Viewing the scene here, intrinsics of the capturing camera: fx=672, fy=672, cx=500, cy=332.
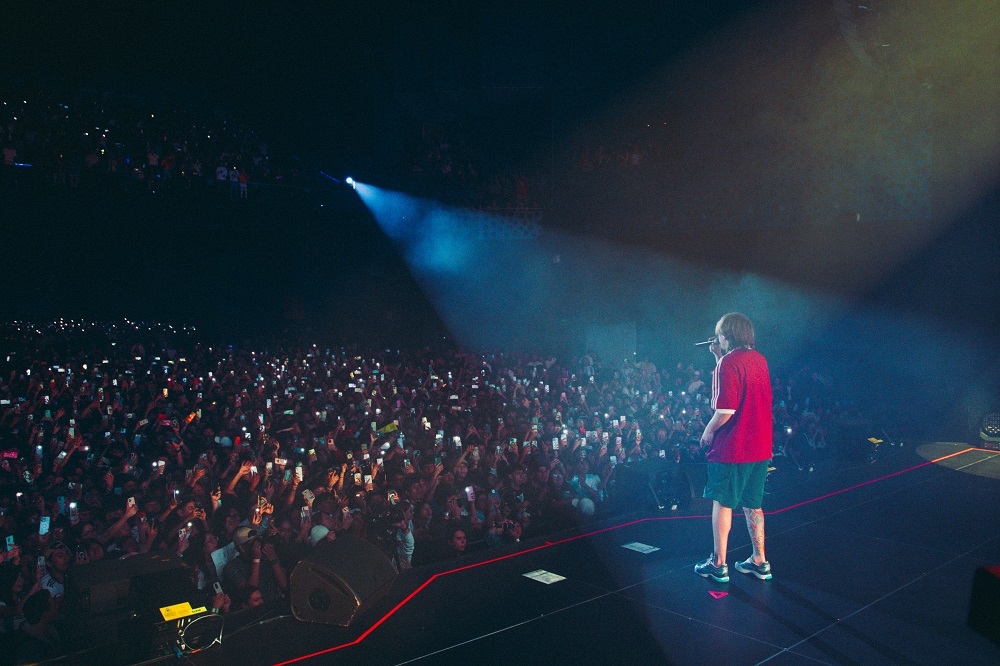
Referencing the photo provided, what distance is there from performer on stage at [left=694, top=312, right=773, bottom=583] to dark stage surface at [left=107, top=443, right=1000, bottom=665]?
0.67 feet

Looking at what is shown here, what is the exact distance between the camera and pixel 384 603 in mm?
3521

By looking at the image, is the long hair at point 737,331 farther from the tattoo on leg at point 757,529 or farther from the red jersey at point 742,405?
the tattoo on leg at point 757,529

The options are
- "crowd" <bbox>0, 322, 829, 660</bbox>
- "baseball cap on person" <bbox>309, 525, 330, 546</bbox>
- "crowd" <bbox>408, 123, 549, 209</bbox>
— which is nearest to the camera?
"crowd" <bbox>0, 322, 829, 660</bbox>

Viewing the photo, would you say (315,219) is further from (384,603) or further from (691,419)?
(384,603)

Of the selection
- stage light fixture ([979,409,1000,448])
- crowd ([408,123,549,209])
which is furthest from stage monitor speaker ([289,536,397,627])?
crowd ([408,123,549,209])

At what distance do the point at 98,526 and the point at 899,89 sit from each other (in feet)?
44.0

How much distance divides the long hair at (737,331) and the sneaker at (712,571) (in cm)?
118

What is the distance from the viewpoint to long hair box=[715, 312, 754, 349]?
3.68m

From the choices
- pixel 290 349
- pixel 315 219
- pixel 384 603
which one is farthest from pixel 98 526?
pixel 315 219

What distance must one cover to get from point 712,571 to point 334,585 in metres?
1.99

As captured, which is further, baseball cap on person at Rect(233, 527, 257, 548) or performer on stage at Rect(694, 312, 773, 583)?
baseball cap on person at Rect(233, 527, 257, 548)

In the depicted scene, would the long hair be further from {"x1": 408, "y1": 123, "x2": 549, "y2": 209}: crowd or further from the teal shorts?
{"x1": 408, "y1": 123, "x2": 549, "y2": 209}: crowd

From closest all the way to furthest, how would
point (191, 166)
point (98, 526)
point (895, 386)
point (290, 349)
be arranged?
point (98, 526), point (895, 386), point (191, 166), point (290, 349)

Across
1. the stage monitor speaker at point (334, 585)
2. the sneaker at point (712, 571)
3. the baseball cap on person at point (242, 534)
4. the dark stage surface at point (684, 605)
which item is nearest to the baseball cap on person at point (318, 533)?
the baseball cap on person at point (242, 534)
